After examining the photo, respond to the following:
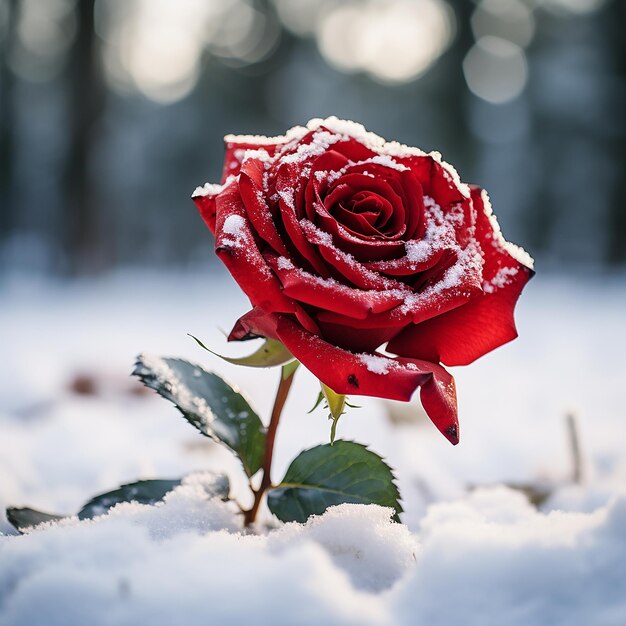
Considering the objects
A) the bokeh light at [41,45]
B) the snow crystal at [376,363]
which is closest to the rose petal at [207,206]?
the snow crystal at [376,363]

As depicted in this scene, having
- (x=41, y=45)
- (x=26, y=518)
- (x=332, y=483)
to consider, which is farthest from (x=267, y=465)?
(x=41, y=45)

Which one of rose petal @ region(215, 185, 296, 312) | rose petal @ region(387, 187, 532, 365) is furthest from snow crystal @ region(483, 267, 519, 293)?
rose petal @ region(215, 185, 296, 312)

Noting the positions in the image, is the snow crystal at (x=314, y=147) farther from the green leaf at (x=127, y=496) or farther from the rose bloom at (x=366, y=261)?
the green leaf at (x=127, y=496)

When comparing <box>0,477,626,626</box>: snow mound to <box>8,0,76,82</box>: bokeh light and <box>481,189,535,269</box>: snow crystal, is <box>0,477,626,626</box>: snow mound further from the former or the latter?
<box>8,0,76,82</box>: bokeh light

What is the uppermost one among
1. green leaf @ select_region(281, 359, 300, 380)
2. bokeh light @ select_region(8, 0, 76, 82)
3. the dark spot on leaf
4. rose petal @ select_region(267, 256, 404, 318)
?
bokeh light @ select_region(8, 0, 76, 82)

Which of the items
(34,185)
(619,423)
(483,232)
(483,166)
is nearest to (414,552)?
(483,232)

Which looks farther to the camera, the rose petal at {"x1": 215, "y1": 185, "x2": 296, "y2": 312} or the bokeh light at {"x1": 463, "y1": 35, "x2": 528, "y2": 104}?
the bokeh light at {"x1": 463, "y1": 35, "x2": 528, "y2": 104}
